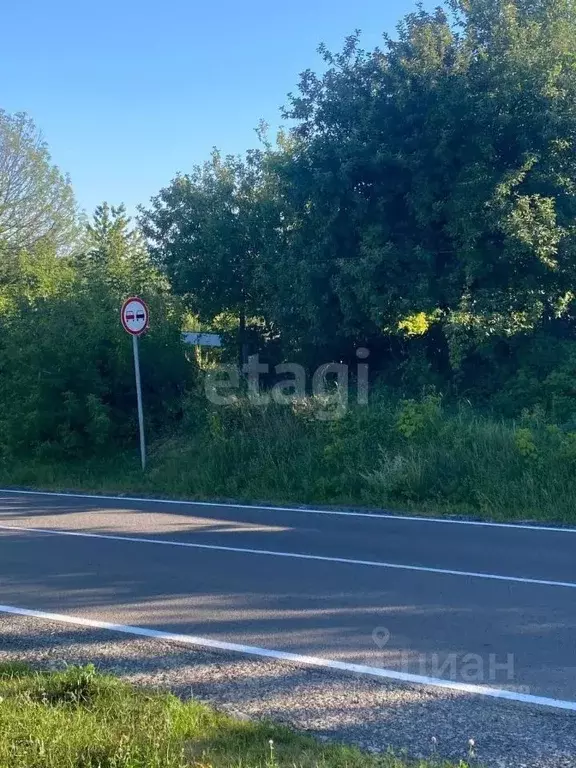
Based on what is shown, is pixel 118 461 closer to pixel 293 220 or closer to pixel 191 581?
pixel 293 220

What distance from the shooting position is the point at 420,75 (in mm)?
17484

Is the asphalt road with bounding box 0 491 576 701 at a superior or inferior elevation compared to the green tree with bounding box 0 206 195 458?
inferior

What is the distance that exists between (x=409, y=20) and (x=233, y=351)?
9363 millimetres

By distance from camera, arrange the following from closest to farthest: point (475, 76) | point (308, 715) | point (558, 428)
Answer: point (308, 715), point (558, 428), point (475, 76)

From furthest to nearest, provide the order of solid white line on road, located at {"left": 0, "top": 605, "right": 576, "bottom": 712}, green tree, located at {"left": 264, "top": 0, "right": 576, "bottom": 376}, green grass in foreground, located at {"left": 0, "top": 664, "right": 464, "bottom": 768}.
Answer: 1. green tree, located at {"left": 264, "top": 0, "right": 576, "bottom": 376}
2. solid white line on road, located at {"left": 0, "top": 605, "right": 576, "bottom": 712}
3. green grass in foreground, located at {"left": 0, "top": 664, "right": 464, "bottom": 768}

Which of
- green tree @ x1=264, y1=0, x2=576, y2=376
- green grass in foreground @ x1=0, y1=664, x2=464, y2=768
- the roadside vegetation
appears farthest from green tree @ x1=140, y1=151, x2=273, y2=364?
green grass in foreground @ x1=0, y1=664, x2=464, y2=768

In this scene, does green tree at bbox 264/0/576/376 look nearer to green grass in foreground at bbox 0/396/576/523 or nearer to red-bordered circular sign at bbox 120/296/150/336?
green grass in foreground at bbox 0/396/576/523

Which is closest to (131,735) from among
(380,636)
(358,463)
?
(380,636)

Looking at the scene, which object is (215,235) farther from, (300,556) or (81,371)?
(300,556)

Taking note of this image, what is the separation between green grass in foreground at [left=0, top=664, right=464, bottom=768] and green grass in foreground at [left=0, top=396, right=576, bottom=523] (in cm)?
778

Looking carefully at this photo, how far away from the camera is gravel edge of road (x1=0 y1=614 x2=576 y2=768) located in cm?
448

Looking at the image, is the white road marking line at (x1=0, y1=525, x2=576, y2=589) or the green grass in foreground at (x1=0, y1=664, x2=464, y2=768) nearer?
the green grass in foreground at (x1=0, y1=664, x2=464, y2=768)

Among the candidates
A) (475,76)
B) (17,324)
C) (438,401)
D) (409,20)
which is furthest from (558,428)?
(17,324)

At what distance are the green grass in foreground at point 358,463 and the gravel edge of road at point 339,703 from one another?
670 cm
